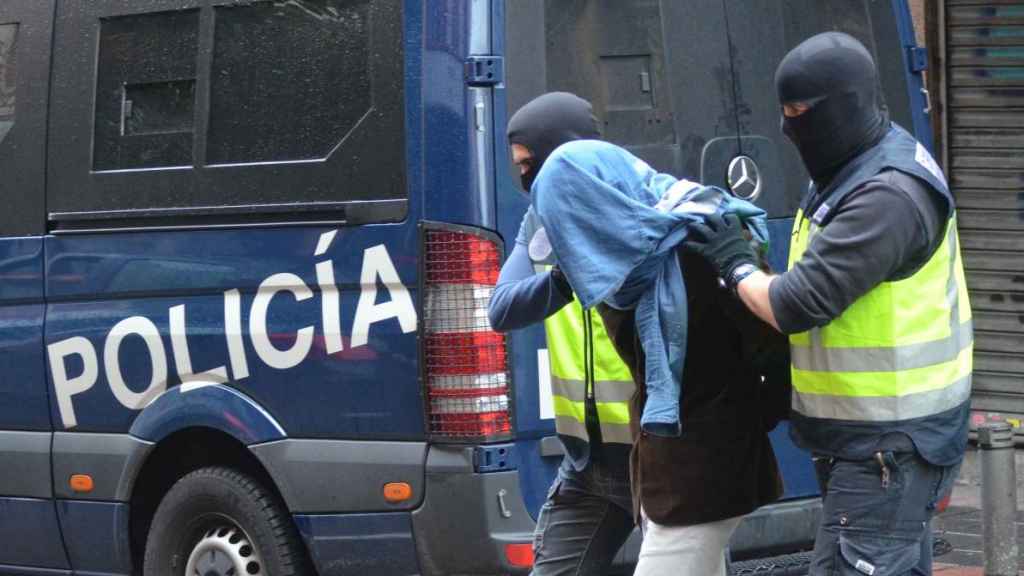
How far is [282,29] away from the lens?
5516mm

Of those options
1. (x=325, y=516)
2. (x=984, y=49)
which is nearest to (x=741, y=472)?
(x=325, y=516)

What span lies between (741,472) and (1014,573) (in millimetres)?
2104

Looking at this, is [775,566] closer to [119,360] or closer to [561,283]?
[561,283]

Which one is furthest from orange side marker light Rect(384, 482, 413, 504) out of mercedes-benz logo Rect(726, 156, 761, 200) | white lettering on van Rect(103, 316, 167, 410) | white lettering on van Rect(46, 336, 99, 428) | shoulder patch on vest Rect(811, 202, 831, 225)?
shoulder patch on vest Rect(811, 202, 831, 225)

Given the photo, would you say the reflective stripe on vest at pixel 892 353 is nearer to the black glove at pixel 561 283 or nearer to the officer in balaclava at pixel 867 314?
the officer in balaclava at pixel 867 314

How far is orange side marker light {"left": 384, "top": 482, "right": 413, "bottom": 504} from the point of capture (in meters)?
5.21

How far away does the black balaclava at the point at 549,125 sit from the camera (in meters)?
4.38

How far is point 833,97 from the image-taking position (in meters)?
3.69

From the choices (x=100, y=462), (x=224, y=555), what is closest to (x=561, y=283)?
(x=224, y=555)

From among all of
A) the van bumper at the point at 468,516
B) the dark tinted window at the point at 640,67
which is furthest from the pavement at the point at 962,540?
the van bumper at the point at 468,516

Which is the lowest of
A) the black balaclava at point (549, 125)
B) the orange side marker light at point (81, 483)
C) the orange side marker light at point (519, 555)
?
the orange side marker light at point (519, 555)

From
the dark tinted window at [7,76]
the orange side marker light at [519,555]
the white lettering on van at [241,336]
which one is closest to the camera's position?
the orange side marker light at [519,555]

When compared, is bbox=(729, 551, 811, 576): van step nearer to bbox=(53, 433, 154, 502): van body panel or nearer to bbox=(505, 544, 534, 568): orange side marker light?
bbox=(505, 544, 534, 568): orange side marker light

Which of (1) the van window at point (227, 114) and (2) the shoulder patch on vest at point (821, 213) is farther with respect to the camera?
(1) the van window at point (227, 114)
